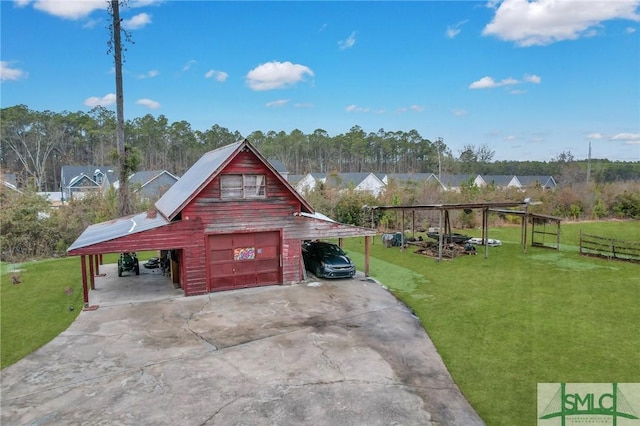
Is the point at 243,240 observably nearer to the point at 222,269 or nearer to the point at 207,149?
the point at 222,269

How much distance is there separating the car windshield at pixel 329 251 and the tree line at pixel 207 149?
34735 mm

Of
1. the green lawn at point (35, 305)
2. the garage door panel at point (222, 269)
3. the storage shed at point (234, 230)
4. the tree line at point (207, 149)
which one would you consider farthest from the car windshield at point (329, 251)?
the tree line at point (207, 149)

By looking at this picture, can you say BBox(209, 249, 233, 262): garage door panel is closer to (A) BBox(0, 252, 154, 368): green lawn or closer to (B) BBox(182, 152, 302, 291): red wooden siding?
(B) BBox(182, 152, 302, 291): red wooden siding

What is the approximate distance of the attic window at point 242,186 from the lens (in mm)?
15531

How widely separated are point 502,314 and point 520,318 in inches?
21.9

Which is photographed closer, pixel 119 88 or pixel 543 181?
pixel 119 88

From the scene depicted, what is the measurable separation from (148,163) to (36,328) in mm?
67187

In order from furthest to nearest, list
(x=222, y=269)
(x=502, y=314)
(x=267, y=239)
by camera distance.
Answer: (x=267, y=239) → (x=222, y=269) → (x=502, y=314)

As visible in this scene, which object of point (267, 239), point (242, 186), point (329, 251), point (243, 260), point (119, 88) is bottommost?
point (329, 251)

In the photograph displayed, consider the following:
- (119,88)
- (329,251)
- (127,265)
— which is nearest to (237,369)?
(329,251)

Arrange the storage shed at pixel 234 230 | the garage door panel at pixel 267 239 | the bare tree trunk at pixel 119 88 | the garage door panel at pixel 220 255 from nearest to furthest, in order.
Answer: the storage shed at pixel 234 230 → the garage door panel at pixel 220 255 → the garage door panel at pixel 267 239 → the bare tree trunk at pixel 119 88

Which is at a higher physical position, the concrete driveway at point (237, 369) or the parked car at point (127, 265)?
the parked car at point (127, 265)

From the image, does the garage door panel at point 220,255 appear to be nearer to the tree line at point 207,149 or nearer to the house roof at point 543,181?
the tree line at point 207,149

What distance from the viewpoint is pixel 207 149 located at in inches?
2975
